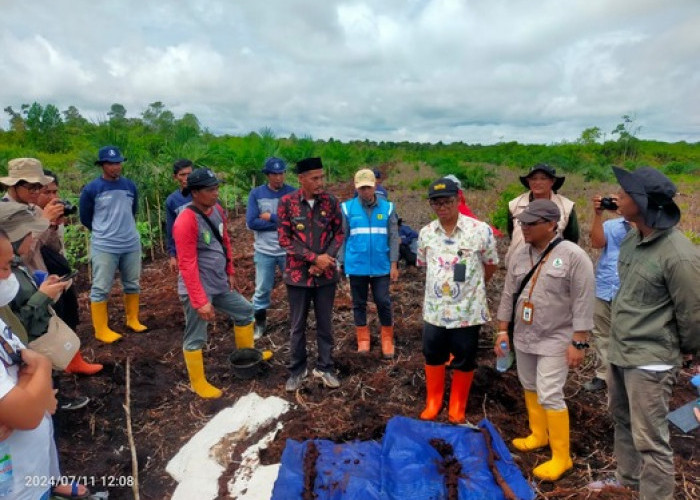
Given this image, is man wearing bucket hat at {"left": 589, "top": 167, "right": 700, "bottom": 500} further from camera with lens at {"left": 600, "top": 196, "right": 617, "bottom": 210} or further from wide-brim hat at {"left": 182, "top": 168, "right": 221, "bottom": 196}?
wide-brim hat at {"left": 182, "top": 168, "right": 221, "bottom": 196}

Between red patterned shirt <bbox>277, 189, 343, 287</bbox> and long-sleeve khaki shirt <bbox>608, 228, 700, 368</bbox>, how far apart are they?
216 centimetres

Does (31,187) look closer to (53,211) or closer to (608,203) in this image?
(53,211)

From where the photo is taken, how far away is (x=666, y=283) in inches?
84.2

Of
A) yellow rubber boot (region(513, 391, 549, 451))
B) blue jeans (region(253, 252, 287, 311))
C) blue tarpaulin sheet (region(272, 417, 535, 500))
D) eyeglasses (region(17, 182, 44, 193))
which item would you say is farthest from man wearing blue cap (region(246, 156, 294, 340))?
yellow rubber boot (region(513, 391, 549, 451))

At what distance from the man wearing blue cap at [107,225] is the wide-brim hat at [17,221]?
239 cm

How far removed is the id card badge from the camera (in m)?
2.71

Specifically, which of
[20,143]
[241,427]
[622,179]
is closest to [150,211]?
[241,427]

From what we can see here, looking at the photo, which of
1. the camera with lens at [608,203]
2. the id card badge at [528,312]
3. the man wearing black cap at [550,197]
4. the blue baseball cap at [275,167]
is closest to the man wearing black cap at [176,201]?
the blue baseball cap at [275,167]

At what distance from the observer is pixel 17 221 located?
2201mm

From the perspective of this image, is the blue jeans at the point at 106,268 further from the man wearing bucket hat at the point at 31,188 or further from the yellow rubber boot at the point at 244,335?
the yellow rubber boot at the point at 244,335

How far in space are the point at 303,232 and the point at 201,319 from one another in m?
1.13

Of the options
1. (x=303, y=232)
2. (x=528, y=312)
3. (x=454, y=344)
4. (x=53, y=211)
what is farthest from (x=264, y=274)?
(x=528, y=312)

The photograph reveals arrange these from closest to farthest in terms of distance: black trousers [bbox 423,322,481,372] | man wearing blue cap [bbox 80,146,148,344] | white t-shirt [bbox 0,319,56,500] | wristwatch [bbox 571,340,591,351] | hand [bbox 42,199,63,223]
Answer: white t-shirt [bbox 0,319,56,500] → wristwatch [bbox 571,340,591,351] → black trousers [bbox 423,322,481,372] → hand [bbox 42,199,63,223] → man wearing blue cap [bbox 80,146,148,344]

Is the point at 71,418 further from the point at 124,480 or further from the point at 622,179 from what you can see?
the point at 622,179
